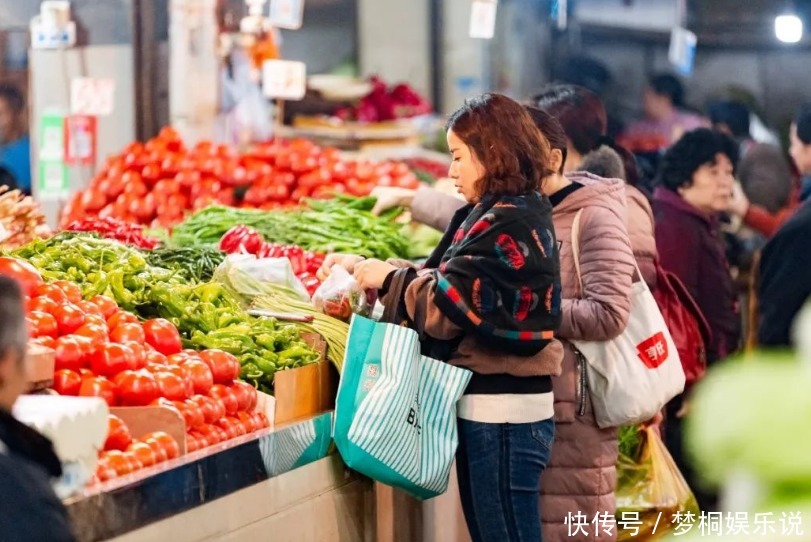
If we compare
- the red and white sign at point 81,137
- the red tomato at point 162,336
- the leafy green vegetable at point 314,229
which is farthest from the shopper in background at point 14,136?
the red tomato at point 162,336

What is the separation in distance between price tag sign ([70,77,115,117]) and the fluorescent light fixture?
376 inches

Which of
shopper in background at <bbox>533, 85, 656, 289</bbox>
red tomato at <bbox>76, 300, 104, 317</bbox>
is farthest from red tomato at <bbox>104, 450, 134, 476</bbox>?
shopper in background at <bbox>533, 85, 656, 289</bbox>

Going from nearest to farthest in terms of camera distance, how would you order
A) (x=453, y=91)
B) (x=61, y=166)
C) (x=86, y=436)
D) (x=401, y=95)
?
1. (x=86, y=436)
2. (x=61, y=166)
3. (x=401, y=95)
4. (x=453, y=91)

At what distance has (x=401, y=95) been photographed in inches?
435

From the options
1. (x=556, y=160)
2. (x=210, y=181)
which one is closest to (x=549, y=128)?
(x=556, y=160)

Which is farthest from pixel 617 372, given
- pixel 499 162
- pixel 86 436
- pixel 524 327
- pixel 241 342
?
pixel 86 436

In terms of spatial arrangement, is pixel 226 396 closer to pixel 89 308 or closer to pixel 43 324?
pixel 89 308

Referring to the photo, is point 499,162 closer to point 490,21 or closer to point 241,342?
point 241,342

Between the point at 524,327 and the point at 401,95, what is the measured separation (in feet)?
24.6

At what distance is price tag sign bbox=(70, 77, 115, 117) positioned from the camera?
8203 mm

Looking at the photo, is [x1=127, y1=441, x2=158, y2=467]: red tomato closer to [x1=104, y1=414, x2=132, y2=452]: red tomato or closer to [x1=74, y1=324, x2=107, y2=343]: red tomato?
[x1=104, y1=414, x2=132, y2=452]: red tomato

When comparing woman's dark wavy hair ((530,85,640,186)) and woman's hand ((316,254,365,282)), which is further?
woman's dark wavy hair ((530,85,640,186))

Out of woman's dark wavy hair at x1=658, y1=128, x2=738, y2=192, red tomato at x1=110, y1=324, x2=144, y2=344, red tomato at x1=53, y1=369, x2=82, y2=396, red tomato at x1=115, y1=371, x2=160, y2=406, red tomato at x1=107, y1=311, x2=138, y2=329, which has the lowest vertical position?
red tomato at x1=115, y1=371, x2=160, y2=406

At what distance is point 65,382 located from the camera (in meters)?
3.52
